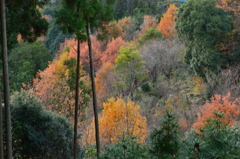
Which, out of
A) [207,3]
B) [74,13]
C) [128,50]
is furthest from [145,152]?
[128,50]

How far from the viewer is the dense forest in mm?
2301

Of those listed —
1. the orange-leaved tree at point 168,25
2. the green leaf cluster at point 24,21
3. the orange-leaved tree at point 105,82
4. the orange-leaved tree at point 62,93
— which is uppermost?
the green leaf cluster at point 24,21

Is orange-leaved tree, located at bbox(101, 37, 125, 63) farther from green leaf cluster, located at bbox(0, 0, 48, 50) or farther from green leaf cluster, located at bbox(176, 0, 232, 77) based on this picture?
green leaf cluster, located at bbox(0, 0, 48, 50)

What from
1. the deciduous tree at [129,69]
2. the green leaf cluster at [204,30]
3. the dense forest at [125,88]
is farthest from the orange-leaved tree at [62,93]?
the green leaf cluster at [204,30]

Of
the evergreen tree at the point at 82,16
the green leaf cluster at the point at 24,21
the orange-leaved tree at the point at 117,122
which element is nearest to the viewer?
the green leaf cluster at the point at 24,21

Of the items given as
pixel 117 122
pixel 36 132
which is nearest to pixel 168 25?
pixel 117 122

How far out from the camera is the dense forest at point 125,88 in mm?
2301

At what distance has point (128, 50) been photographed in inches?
1002

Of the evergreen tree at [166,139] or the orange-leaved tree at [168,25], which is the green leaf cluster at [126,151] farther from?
the orange-leaved tree at [168,25]

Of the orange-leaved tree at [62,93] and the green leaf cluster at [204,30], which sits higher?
the green leaf cluster at [204,30]

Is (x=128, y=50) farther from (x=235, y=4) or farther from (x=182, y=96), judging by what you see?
(x=235, y=4)

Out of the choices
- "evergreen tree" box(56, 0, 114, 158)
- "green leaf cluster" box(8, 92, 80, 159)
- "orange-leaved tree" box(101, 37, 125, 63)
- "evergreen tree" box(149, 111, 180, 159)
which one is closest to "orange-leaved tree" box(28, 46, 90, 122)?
"green leaf cluster" box(8, 92, 80, 159)

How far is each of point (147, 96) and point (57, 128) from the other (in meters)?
13.2

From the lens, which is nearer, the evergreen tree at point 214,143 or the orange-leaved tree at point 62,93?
the evergreen tree at point 214,143
